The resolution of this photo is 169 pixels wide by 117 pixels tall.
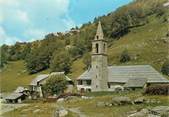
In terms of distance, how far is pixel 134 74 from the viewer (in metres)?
99.4

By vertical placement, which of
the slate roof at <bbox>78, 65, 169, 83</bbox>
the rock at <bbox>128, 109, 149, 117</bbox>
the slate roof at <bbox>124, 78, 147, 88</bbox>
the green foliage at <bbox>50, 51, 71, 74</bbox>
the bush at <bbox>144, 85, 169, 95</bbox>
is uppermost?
the green foliage at <bbox>50, 51, 71, 74</bbox>

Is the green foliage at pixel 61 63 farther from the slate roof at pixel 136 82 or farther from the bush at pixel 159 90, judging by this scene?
the bush at pixel 159 90

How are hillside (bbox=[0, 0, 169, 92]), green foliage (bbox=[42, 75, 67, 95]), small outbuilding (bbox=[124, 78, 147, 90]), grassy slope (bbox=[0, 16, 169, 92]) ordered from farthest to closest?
hillside (bbox=[0, 0, 169, 92]) → grassy slope (bbox=[0, 16, 169, 92]) → green foliage (bbox=[42, 75, 67, 95]) → small outbuilding (bbox=[124, 78, 147, 90])

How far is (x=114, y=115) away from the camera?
125 ft

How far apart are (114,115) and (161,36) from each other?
133 metres

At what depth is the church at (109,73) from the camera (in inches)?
3756

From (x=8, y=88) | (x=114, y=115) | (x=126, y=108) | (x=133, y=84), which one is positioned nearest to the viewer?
(x=114, y=115)

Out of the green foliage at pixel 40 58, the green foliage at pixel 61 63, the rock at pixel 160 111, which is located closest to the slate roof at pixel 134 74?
the green foliage at pixel 61 63

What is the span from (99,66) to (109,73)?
7.49m

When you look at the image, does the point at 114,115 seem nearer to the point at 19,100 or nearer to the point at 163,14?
the point at 19,100

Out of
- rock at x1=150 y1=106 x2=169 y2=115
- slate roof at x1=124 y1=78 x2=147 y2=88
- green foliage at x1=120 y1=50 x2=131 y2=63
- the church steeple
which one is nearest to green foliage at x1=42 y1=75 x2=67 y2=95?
the church steeple

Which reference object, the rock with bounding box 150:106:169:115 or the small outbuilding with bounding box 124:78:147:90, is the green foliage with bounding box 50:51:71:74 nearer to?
the small outbuilding with bounding box 124:78:147:90

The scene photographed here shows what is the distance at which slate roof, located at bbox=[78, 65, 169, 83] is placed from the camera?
94.6 m

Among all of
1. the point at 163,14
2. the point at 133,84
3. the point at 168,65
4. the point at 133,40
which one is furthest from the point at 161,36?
the point at 133,84
